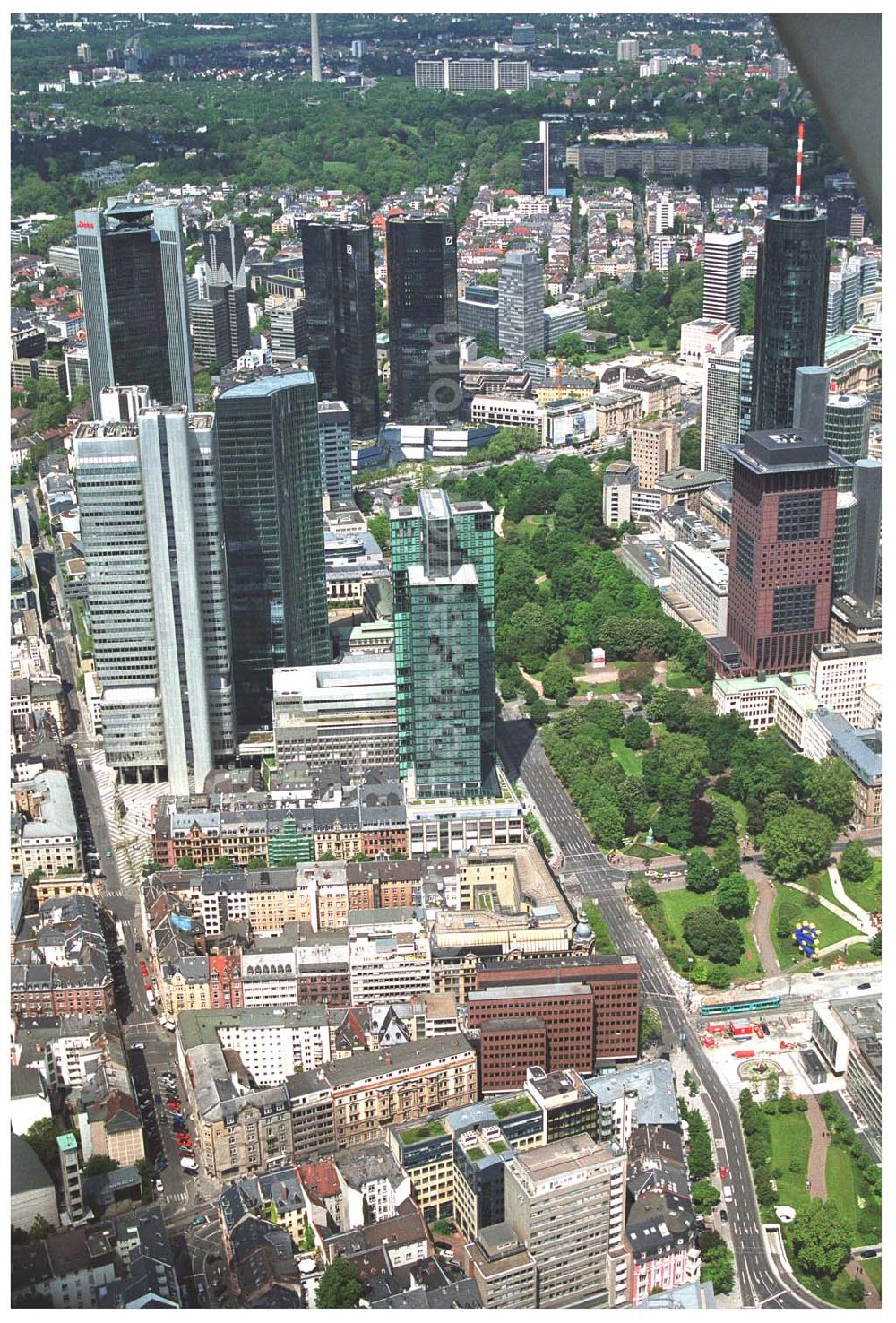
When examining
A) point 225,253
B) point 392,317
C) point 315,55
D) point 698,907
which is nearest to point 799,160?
point 392,317

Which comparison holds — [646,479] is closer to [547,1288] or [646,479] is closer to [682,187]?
[682,187]

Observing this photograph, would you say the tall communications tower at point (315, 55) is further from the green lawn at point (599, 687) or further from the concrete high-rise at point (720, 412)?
the green lawn at point (599, 687)

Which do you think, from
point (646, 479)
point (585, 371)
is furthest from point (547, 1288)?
point (585, 371)

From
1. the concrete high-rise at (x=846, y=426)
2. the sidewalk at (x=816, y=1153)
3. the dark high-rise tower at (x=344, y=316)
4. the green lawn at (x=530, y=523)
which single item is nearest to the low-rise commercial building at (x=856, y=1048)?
the sidewalk at (x=816, y=1153)

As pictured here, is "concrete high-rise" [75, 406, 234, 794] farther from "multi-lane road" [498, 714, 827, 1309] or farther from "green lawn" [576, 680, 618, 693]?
"green lawn" [576, 680, 618, 693]

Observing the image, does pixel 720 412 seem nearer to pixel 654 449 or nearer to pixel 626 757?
pixel 654 449

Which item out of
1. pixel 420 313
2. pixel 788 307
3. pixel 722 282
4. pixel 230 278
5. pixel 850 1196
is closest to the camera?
pixel 850 1196
